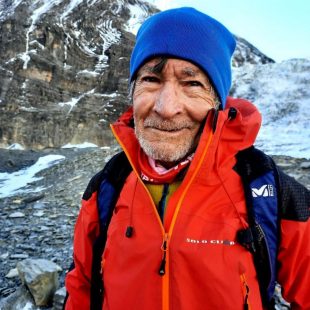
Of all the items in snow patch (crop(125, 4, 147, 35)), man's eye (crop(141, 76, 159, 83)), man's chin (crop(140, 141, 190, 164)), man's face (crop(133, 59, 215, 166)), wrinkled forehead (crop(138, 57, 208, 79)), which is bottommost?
man's chin (crop(140, 141, 190, 164))

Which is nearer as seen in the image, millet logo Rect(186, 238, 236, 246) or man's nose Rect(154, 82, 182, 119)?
millet logo Rect(186, 238, 236, 246)

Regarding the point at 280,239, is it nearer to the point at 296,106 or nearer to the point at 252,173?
the point at 252,173

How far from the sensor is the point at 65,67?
57000 mm

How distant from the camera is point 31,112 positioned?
5128 cm

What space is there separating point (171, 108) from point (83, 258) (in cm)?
107

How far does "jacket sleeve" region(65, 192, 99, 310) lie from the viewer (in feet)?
6.81

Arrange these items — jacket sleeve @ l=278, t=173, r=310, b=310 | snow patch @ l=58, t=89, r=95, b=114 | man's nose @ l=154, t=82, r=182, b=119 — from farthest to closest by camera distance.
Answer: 1. snow patch @ l=58, t=89, r=95, b=114
2. man's nose @ l=154, t=82, r=182, b=119
3. jacket sleeve @ l=278, t=173, r=310, b=310

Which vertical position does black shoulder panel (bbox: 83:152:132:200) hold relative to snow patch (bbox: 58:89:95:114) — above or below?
below

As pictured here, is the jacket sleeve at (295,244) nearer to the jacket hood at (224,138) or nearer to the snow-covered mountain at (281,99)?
the jacket hood at (224,138)

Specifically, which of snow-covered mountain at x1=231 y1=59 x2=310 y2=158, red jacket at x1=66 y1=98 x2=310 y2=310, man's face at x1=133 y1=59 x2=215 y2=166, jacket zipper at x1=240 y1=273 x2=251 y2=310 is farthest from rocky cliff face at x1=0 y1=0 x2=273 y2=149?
jacket zipper at x1=240 y1=273 x2=251 y2=310

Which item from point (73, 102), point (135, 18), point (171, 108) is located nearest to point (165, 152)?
point (171, 108)

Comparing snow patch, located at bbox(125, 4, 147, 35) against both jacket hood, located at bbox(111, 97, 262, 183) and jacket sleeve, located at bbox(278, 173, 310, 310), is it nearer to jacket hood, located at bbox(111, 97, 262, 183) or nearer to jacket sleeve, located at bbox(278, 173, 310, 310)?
jacket hood, located at bbox(111, 97, 262, 183)

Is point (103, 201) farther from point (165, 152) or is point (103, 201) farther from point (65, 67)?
point (65, 67)

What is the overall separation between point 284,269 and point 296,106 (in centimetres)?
2815
